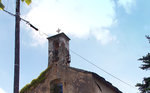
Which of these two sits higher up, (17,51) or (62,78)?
(62,78)

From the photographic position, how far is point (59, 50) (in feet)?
51.2

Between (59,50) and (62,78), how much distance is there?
210 cm

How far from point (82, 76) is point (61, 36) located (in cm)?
357

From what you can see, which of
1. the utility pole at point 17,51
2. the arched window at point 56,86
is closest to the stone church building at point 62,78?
the arched window at point 56,86

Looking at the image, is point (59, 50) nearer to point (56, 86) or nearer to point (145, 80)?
point (56, 86)

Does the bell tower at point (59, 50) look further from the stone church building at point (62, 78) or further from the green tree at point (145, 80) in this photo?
the green tree at point (145, 80)

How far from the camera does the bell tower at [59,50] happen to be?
15137 mm

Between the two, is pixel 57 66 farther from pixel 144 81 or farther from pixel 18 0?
pixel 18 0

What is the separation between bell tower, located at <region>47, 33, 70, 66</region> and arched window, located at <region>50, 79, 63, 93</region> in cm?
117

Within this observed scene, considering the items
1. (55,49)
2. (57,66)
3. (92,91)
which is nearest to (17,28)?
(92,91)

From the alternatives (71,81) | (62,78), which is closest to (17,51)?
(71,81)

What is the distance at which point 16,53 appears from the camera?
7.16 metres

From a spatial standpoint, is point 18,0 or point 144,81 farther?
point 144,81

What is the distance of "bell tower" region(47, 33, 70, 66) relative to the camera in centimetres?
1514
